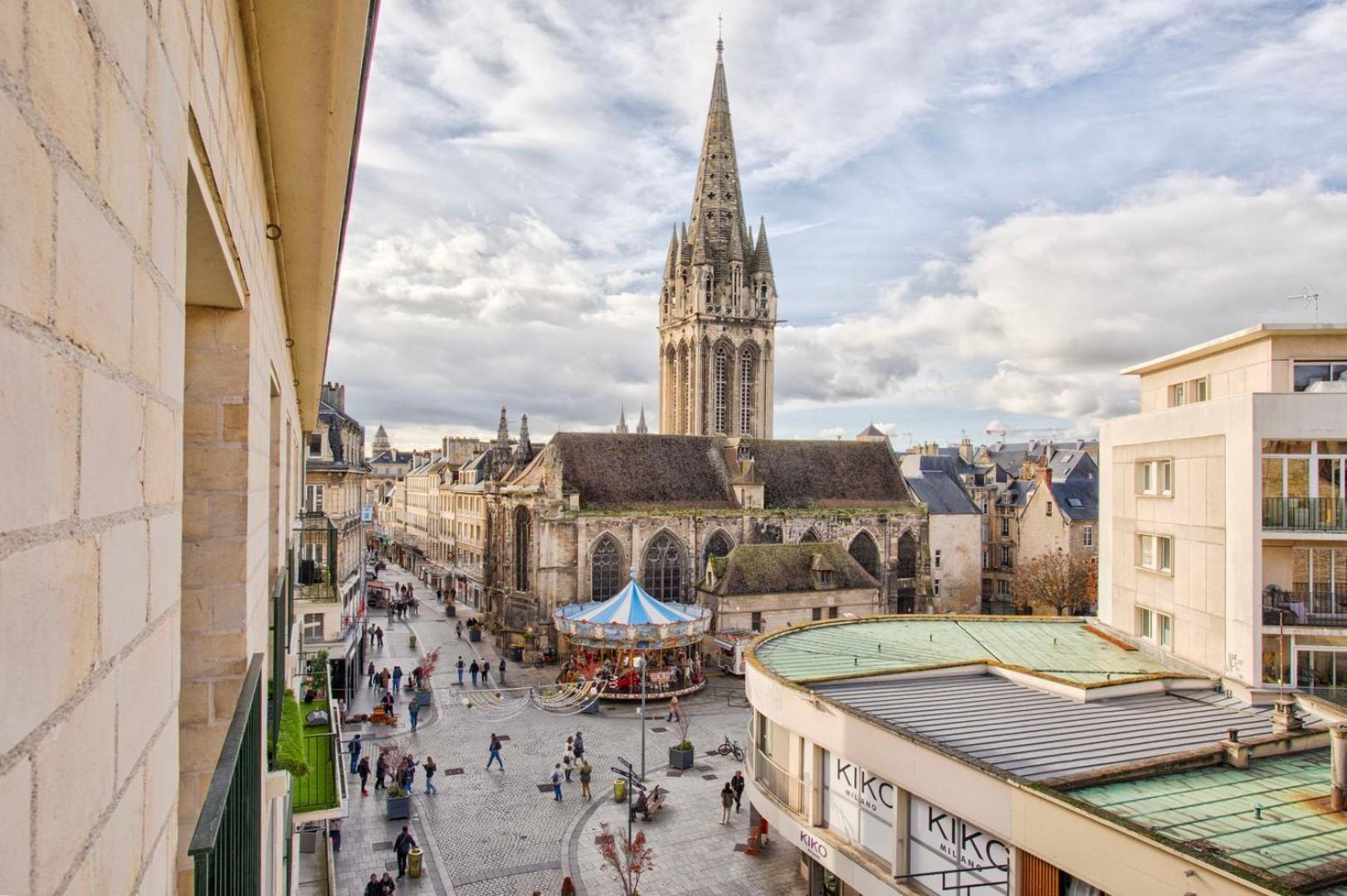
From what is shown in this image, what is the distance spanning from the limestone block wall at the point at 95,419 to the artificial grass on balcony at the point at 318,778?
796cm

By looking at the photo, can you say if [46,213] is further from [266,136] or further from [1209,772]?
[1209,772]

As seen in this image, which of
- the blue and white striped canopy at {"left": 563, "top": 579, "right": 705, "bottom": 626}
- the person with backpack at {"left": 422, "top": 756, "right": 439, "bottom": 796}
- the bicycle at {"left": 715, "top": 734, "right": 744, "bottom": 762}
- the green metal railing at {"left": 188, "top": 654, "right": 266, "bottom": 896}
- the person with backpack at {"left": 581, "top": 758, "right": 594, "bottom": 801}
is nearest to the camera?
the green metal railing at {"left": 188, "top": 654, "right": 266, "bottom": 896}

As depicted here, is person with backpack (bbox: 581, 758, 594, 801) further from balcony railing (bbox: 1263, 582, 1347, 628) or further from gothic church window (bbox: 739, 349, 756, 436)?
gothic church window (bbox: 739, 349, 756, 436)

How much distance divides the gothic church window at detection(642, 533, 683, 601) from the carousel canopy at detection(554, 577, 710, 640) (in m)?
7.58

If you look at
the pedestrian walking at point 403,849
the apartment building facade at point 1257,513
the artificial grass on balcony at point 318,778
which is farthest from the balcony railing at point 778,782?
the artificial grass on balcony at point 318,778

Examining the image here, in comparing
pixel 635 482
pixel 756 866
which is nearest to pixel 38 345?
pixel 756 866

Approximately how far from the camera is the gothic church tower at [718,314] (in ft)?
175

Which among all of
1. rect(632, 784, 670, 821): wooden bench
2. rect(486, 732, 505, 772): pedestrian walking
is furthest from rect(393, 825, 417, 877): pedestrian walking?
rect(486, 732, 505, 772): pedestrian walking

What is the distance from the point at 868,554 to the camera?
148 ft

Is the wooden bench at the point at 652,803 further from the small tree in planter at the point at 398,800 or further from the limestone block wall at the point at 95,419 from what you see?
the limestone block wall at the point at 95,419

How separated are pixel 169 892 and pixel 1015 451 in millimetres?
74517

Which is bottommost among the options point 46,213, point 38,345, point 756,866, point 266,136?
point 756,866

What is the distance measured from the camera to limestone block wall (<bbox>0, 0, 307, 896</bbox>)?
3.44 feet

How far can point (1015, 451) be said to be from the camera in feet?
232
